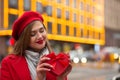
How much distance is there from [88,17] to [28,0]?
69.0ft

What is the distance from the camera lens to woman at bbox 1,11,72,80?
2.21 m

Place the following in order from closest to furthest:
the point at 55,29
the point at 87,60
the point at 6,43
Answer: the point at 6,43 → the point at 87,60 → the point at 55,29

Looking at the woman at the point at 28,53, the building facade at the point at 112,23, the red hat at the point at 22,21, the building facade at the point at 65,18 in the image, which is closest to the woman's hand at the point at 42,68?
the woman at the point at 28,53

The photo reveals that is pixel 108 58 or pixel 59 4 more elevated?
pixel 59 4

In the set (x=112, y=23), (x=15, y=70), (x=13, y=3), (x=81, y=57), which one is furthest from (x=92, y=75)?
(x=112, y=23)

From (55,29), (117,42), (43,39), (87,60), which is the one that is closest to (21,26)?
(43,39)

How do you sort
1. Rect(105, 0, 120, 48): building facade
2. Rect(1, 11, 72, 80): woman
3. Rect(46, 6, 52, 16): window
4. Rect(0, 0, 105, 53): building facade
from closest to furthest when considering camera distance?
Rect(1, 11, 72, 80): woman < Rect(0, 0, 105, 53): building facade < Rect(46, 6, 52, 16): window < Rect(105, 0, 120, 48): building facade

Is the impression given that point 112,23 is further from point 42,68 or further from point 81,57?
point 42,68

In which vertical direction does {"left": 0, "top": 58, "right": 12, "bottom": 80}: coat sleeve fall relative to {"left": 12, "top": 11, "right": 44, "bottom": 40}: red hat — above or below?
below

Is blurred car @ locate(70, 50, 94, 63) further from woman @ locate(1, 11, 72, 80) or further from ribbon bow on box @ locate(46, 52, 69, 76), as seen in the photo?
ribbon bow on box @ locate(46, 52, 69, 76)

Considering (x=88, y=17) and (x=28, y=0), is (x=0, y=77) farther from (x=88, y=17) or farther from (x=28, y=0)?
(x=88, y=17)

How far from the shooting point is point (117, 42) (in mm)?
73875

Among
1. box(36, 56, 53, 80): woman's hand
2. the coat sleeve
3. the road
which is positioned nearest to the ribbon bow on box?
box(36, 56, 53, 80): woman's hand

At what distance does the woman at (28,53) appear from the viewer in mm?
2211
